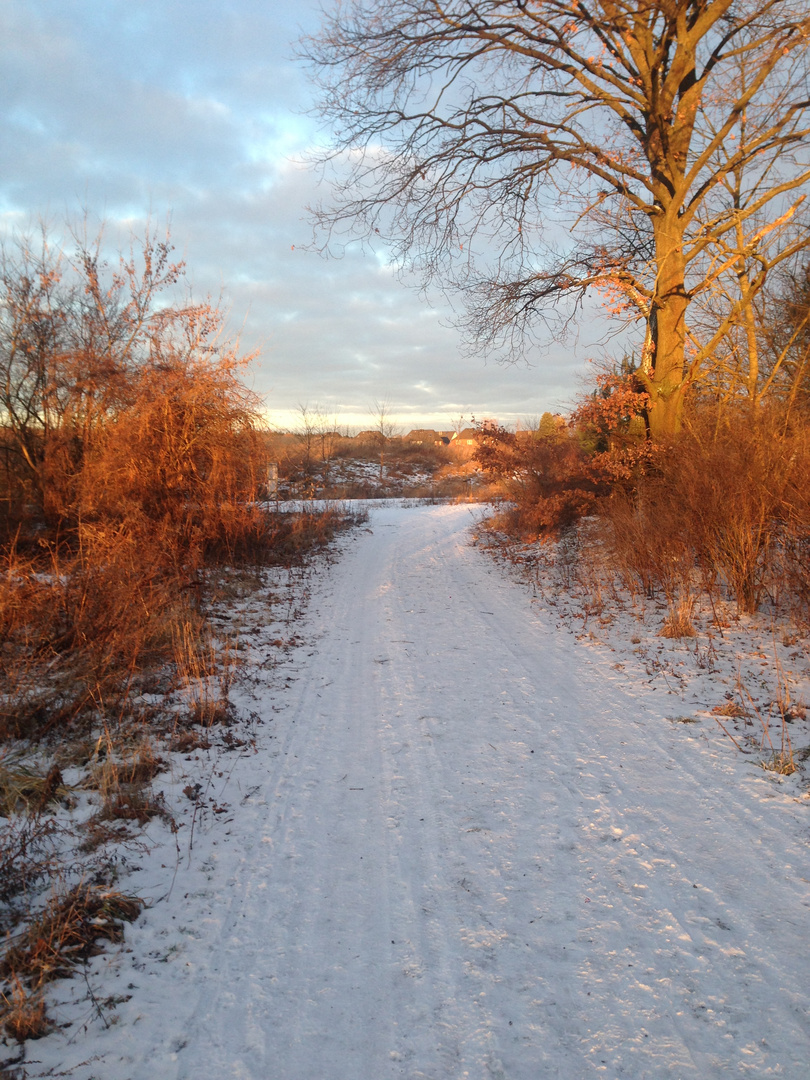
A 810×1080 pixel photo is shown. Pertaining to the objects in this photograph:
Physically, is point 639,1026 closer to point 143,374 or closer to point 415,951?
point 415,951

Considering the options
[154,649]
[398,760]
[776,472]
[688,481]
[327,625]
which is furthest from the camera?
[327,625]

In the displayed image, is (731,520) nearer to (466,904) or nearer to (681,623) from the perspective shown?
(681,623)

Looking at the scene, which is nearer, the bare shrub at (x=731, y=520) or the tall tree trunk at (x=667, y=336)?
the bare shrub at (x=731, y=520)

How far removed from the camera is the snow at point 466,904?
2.31m

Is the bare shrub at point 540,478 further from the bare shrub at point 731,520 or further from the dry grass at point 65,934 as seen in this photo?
the dry grass at point 65,934

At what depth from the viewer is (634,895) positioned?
309 cm

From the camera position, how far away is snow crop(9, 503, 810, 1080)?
7.59 feet

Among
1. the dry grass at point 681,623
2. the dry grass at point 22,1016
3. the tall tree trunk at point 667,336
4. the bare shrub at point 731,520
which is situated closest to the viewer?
the dry grass at point 22,1016

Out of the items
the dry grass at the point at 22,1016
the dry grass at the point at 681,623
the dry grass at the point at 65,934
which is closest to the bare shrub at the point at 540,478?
the dry grass at the point at 681,623

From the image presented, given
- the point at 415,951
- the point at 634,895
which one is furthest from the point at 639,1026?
the point at 415,951

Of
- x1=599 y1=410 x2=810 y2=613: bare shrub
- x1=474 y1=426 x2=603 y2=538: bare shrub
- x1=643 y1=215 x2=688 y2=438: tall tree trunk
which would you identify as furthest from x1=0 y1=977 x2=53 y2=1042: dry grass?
x1=474 y1=426 x2=603 y2=538: bare shrub

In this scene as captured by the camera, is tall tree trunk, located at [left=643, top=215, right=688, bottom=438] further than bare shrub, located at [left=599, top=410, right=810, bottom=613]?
Yes

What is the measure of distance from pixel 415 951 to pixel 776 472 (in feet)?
20.0

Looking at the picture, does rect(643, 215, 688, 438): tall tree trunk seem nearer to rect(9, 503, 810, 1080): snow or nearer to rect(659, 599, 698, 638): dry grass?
rect(659, 599, 698, 638): dry grass
